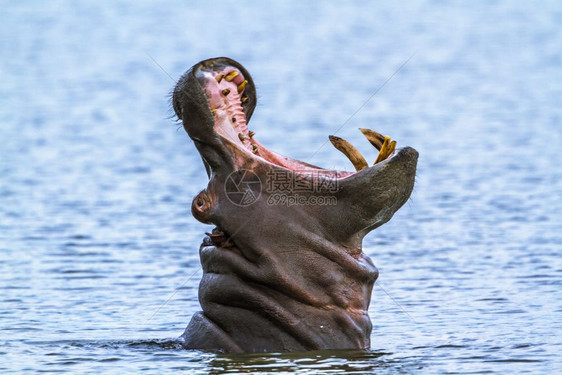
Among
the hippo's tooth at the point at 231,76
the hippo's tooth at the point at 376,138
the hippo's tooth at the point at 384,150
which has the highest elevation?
the hippo's tooth at the point at 231,76

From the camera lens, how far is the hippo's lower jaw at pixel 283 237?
29.5 feet

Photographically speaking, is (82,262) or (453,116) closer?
(82,262)

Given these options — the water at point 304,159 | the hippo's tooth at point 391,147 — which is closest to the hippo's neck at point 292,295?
the water at point 304,159

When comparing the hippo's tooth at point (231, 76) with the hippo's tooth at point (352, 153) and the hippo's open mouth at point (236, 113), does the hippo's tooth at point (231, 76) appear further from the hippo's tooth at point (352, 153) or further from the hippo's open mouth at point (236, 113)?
the hippo's tooth at point (352, 153)

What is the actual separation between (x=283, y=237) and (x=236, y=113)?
1.00m

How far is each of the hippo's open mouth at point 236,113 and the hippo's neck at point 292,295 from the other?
24.1 inches

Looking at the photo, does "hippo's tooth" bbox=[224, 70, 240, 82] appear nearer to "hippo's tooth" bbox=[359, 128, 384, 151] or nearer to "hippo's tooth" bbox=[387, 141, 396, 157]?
"hippo's tooth" bbox=[359, 128, 384, 151]

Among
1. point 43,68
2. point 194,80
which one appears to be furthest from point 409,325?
point 43,68

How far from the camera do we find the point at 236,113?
9422 millimetres

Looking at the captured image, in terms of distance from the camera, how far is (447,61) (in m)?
35.6

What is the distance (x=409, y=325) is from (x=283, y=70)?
2411cm

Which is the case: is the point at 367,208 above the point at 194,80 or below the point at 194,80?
below

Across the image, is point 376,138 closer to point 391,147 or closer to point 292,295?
point 391,147

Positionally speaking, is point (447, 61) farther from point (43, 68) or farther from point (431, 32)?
point (43, 68)
